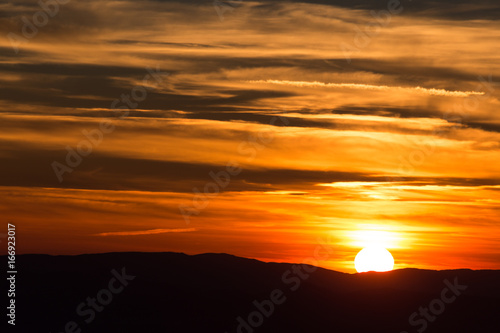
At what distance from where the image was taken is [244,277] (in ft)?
440

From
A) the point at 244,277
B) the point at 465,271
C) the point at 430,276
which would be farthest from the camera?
the point at 465,271

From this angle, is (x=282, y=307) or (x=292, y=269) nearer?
(x=282, y=307)

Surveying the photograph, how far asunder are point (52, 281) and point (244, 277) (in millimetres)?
54596

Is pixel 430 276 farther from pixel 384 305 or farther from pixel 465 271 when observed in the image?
pixel 384 305

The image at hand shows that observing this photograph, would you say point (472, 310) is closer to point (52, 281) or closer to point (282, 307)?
point (282, 307)

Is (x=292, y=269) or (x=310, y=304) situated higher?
(x=292, y=269)

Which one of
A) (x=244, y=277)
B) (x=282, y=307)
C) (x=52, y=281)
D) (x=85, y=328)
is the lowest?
(x=85, y=328)

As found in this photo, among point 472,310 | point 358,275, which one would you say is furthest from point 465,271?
point 472,310

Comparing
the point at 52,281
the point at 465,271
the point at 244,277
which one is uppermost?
the point at 465,271

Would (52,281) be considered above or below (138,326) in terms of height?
above

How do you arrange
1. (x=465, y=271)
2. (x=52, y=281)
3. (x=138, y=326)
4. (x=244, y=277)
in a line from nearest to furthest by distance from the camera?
(x=138, y=326) < (x=52, y=281) < (x=244, y=277) < (x=465, y=271)

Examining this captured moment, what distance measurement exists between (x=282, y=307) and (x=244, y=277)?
6082 centimetres

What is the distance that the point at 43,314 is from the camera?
72.4 meters

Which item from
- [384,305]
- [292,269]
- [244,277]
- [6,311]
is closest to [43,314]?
[6,311]
